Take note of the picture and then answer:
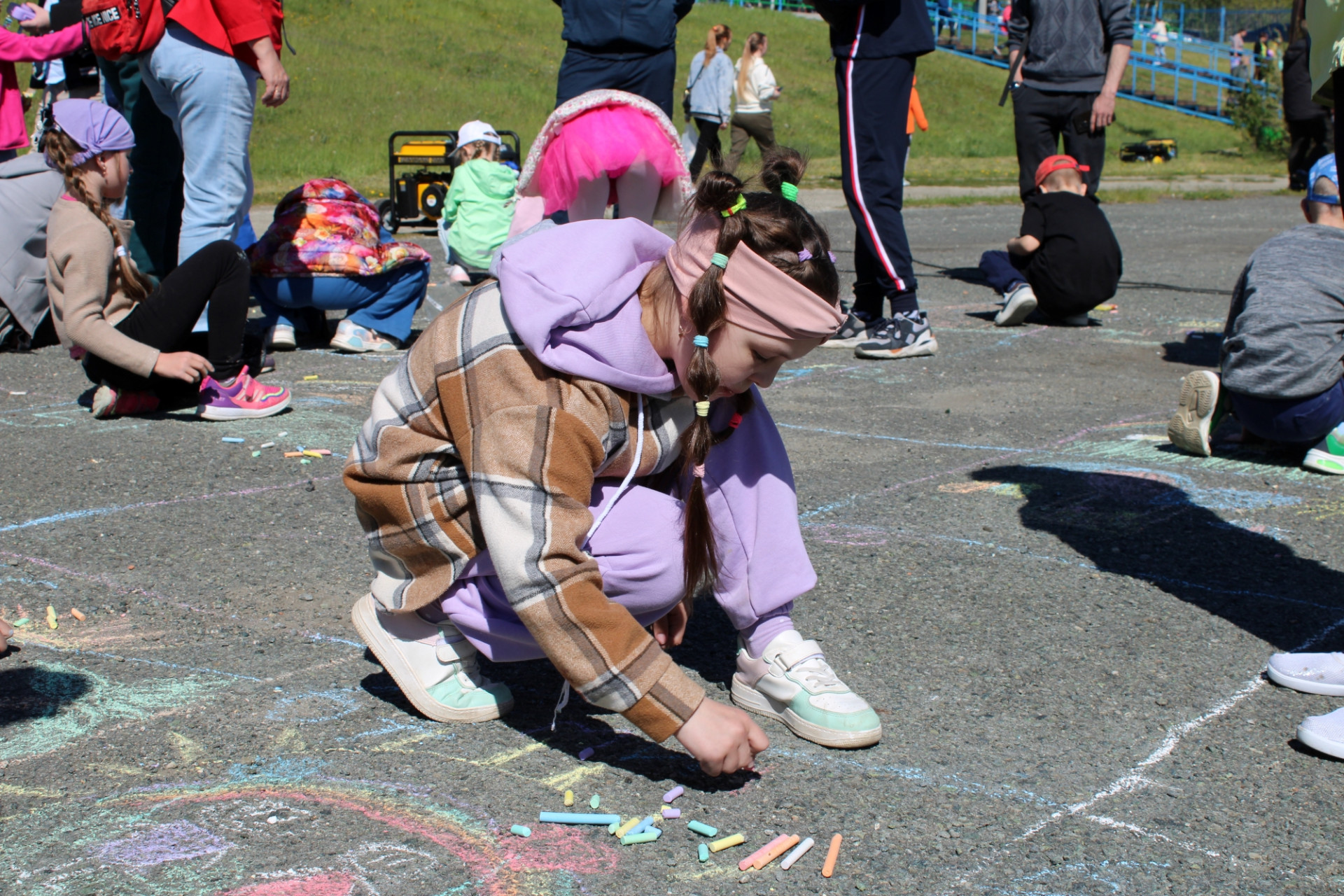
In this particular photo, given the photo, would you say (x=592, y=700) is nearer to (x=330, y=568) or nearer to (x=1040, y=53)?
(x=330, y=568)

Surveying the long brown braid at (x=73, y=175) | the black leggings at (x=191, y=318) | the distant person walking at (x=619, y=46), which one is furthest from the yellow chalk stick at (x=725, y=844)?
the distant person walking at (x=619, y=46)

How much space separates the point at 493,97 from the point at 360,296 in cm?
1835

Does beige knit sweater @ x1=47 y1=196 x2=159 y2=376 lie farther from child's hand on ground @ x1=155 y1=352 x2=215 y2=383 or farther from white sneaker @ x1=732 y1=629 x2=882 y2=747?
white sneaker @ x1=732 y1=629 x2=882 y2=747

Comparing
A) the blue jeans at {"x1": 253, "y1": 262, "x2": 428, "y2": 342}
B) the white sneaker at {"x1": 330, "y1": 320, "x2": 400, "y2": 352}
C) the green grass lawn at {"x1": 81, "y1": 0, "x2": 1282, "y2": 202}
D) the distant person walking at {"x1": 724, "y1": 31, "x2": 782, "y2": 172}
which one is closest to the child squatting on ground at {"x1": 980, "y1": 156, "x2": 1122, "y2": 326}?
the blue jeans at {"x1": 253, "y1": 262, "x2": 428, "y2": 342}

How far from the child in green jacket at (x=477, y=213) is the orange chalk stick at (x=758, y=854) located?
5.65m

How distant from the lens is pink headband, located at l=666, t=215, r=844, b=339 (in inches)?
76.7

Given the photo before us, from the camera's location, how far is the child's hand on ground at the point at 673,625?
2.36 m

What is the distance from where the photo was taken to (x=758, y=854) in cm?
185

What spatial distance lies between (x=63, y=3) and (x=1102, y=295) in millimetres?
6068

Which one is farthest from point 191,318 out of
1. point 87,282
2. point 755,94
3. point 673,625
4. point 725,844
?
point 755,94

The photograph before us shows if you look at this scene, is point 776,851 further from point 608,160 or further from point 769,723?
point 608,160

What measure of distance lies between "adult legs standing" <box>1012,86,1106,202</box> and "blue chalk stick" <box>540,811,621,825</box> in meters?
5.95

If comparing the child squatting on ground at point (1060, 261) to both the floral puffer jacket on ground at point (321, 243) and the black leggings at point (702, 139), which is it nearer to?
the floral puffer jacket on ground at point (321, 243)

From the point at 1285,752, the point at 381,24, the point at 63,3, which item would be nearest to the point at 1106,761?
the point at 1285,752
